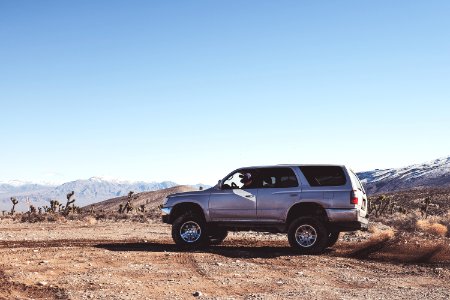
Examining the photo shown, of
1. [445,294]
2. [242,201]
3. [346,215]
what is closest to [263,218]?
[242,201]

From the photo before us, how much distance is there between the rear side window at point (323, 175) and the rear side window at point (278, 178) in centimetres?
34

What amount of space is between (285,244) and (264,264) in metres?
4.24

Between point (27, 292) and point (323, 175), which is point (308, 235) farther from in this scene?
point (27, 292)

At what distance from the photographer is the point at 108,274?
9.33 meters

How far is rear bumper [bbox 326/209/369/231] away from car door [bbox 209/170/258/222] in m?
2.03

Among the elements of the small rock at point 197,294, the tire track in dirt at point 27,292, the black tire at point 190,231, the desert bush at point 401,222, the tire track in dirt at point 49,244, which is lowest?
the small rock at point 197,294

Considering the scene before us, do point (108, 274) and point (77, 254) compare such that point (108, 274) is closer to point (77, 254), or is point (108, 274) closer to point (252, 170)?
point (77, 254)

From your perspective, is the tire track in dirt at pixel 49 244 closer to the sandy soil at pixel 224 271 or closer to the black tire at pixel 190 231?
the sandy soil at pixel 224 271

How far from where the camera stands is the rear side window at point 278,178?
13188mm

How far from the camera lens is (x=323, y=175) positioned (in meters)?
13.0

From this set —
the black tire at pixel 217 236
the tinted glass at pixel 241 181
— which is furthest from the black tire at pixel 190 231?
the tinted glass at pixel 241 181

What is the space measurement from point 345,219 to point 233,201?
2.94 metres

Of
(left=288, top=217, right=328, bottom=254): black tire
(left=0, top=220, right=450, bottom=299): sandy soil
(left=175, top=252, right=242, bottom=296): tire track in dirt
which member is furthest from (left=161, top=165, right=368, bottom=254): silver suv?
(left=175, top=252, right=242, bottom=296): tire track in dirt

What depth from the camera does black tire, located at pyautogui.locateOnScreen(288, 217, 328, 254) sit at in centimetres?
1250
